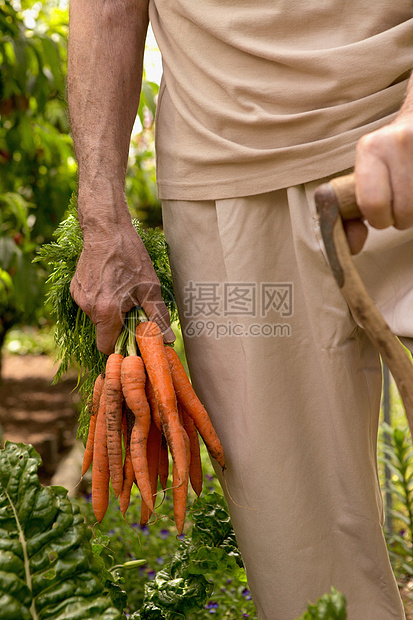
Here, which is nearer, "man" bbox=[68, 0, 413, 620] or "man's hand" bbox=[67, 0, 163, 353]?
"man" bbox=[68, 0, 413, 620]

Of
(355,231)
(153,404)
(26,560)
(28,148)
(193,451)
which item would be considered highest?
(28,148)

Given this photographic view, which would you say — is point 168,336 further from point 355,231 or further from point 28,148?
point 28,148

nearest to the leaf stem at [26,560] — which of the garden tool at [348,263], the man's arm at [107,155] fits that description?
the man's arm at [107,155]

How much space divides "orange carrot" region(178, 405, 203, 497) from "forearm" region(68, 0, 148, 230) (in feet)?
1.65

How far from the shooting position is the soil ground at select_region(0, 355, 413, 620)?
4.49 meters

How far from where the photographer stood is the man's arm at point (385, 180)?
93 cm

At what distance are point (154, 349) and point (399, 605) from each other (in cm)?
82

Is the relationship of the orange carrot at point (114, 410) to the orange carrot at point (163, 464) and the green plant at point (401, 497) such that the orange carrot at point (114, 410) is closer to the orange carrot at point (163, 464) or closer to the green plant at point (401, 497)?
the orange carrot at point (163, 464)

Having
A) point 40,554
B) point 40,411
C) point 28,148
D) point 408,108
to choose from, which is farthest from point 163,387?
point 40,411

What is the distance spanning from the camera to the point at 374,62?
1.34 meters

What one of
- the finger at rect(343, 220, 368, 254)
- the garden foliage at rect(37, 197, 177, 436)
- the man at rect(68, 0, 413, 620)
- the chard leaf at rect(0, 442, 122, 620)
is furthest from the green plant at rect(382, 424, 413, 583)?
the finger at rect(343, 220, 368, 254)

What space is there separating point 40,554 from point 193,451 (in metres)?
0.56

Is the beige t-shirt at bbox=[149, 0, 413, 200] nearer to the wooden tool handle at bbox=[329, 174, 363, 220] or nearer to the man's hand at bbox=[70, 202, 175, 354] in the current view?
the man's hand at bbox=[70, 202, 175, 354]

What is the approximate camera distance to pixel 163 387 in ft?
5.10
